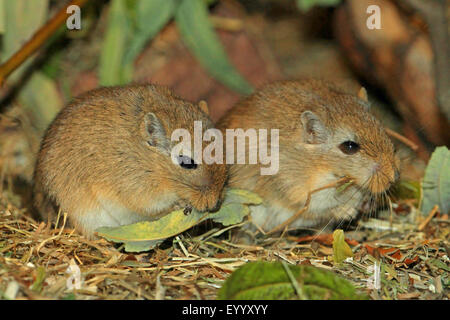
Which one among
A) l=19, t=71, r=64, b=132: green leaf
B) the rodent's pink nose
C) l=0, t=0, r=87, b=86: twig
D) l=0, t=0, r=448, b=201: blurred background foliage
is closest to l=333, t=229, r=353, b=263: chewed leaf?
the rodent's pink nose

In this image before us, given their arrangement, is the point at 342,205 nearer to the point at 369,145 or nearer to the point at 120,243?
the point at 369,145

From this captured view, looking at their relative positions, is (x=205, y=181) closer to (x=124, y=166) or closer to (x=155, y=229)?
(x=155, y=229)

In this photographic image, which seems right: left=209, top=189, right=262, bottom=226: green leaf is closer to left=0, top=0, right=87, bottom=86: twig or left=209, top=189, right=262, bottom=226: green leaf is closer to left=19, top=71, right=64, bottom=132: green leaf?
left=0, top=0, right=87, bottom=86: twig

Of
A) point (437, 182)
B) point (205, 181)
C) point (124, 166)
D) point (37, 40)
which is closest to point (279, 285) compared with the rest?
point (205, 181)
